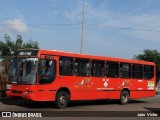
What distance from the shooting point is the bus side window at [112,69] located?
20.8 metres

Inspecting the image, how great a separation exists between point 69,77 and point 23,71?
2433mm

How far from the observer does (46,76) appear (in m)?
16.9

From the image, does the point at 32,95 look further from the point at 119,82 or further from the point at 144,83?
the point at 144,83

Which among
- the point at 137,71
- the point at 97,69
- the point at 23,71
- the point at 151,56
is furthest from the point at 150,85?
the point at 151,56

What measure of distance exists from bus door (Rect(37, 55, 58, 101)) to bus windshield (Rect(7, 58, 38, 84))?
0.29 metres

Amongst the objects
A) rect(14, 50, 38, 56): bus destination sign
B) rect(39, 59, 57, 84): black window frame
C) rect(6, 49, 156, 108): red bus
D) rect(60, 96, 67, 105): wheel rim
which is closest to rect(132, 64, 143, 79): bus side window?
rect(6, 49, 156, 108): red bus

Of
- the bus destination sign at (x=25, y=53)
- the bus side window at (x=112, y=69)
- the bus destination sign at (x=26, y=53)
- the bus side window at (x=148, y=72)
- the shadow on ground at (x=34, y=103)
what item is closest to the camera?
the bus destination sign at (x=26, y=53)

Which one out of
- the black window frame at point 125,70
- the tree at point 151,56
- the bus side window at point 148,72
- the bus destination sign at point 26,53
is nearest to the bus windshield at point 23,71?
the bus destination sign at point 26,53

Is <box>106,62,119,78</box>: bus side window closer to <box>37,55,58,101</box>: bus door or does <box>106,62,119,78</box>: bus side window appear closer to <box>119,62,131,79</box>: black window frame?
<box>119,62,131,79</box>: black window frame

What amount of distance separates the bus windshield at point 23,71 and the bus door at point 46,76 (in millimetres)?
285

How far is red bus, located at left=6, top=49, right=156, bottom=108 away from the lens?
54.7ft

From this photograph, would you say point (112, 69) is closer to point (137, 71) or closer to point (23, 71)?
point (137, 71)

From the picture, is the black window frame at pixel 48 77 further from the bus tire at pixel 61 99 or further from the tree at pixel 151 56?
the tree at pixel 151 56

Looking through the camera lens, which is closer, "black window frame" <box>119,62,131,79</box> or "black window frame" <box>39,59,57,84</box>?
"black window frame" <box>39,59,57,84</box>
